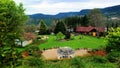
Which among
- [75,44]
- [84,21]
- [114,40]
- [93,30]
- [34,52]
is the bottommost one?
[93,30]

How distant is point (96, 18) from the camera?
114562 mm

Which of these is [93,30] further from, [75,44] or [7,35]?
[7,35]

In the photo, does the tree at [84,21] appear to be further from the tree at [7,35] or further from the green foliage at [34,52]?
the tree at [7,35]

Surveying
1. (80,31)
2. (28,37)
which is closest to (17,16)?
(28,37)

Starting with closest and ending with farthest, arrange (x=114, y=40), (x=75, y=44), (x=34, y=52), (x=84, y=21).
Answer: (x=114, y=40) < (x=34, y=52) < (x=75, y=44) < (x=84, y=21)

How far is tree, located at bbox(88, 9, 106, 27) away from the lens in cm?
11300

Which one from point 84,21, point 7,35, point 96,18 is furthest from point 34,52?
point 84,21

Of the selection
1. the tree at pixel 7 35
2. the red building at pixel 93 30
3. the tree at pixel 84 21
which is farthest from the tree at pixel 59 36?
the tree at pixel 7 35

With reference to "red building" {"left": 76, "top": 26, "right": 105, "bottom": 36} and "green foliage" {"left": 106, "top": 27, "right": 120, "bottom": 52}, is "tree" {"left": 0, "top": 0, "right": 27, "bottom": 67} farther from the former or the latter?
"red building" {"left": 76, "top": 26, "right": 105, "bottom": 36}

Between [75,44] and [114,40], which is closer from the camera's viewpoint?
[114,40]

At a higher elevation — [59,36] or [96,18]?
[96,18]

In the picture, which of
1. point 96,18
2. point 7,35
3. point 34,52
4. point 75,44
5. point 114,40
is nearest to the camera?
point 7,35

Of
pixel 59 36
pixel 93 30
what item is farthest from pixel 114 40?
pixel 93 30

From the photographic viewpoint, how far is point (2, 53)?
2066 centimetres
